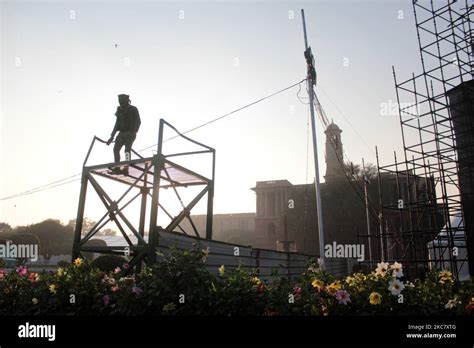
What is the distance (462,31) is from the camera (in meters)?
13.8

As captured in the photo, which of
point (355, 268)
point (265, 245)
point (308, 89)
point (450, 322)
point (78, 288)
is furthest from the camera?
point (265, 245)

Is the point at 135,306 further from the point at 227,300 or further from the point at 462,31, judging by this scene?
the point at 462,31

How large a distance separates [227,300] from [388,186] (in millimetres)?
45688

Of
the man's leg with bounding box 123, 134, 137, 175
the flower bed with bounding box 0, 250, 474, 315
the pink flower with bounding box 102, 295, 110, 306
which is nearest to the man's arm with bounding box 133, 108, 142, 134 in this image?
the man's leg with bounding box 123, 134, 137, 175

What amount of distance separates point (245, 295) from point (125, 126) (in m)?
5.18

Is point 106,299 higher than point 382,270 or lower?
lower

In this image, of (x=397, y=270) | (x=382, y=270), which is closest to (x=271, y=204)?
(x=382, y=270)

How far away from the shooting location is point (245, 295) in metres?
3.83

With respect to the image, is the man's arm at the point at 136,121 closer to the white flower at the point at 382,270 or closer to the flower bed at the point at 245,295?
the flower bed at the point at 245,295

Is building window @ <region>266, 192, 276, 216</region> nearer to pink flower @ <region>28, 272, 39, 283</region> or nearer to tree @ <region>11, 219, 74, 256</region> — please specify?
tree @ <region>11, 219, 74, 256</region>

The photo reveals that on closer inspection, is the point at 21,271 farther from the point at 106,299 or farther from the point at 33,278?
the point at 106,299

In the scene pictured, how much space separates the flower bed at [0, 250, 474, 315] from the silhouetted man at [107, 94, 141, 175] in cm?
361

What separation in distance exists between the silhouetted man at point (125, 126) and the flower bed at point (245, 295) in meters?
3.61


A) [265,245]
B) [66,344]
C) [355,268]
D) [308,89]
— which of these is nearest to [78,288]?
[66,344]
